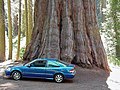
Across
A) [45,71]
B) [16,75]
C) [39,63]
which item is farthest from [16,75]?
[45,71]

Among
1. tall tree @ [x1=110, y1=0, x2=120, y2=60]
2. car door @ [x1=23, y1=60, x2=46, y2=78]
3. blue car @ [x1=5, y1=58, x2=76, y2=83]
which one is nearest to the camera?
blue car @ [x1=5, y1=58, x2=76, y2=83]

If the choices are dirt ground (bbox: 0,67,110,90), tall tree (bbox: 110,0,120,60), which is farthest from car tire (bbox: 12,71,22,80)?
tall tree (bbox: 110,0,120,60)

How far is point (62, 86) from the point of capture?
46.5 feet

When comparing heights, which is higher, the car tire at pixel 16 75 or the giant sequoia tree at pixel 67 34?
the giant sequoia tree at pixel 67 34

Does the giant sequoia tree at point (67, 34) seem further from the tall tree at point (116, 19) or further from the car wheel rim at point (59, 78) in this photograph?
the tall tree at point (116, 19)

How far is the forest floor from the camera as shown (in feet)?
44.9

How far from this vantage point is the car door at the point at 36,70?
15275mm

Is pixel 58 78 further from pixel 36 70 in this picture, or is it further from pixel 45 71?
pixel 36 70

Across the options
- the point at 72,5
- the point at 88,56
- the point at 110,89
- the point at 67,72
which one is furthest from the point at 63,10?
the point at 110,89

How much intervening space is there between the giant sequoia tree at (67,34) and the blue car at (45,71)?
273 centimetres

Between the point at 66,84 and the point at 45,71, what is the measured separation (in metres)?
1.28

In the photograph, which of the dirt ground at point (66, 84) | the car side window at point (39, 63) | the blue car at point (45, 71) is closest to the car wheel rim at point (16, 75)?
the blue car at point (45, 71)

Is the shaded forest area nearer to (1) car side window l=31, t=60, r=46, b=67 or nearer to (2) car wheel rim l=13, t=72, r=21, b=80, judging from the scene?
(1) car side window l=31, t=60, r=46, b=67

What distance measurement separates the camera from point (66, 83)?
1518 cm
